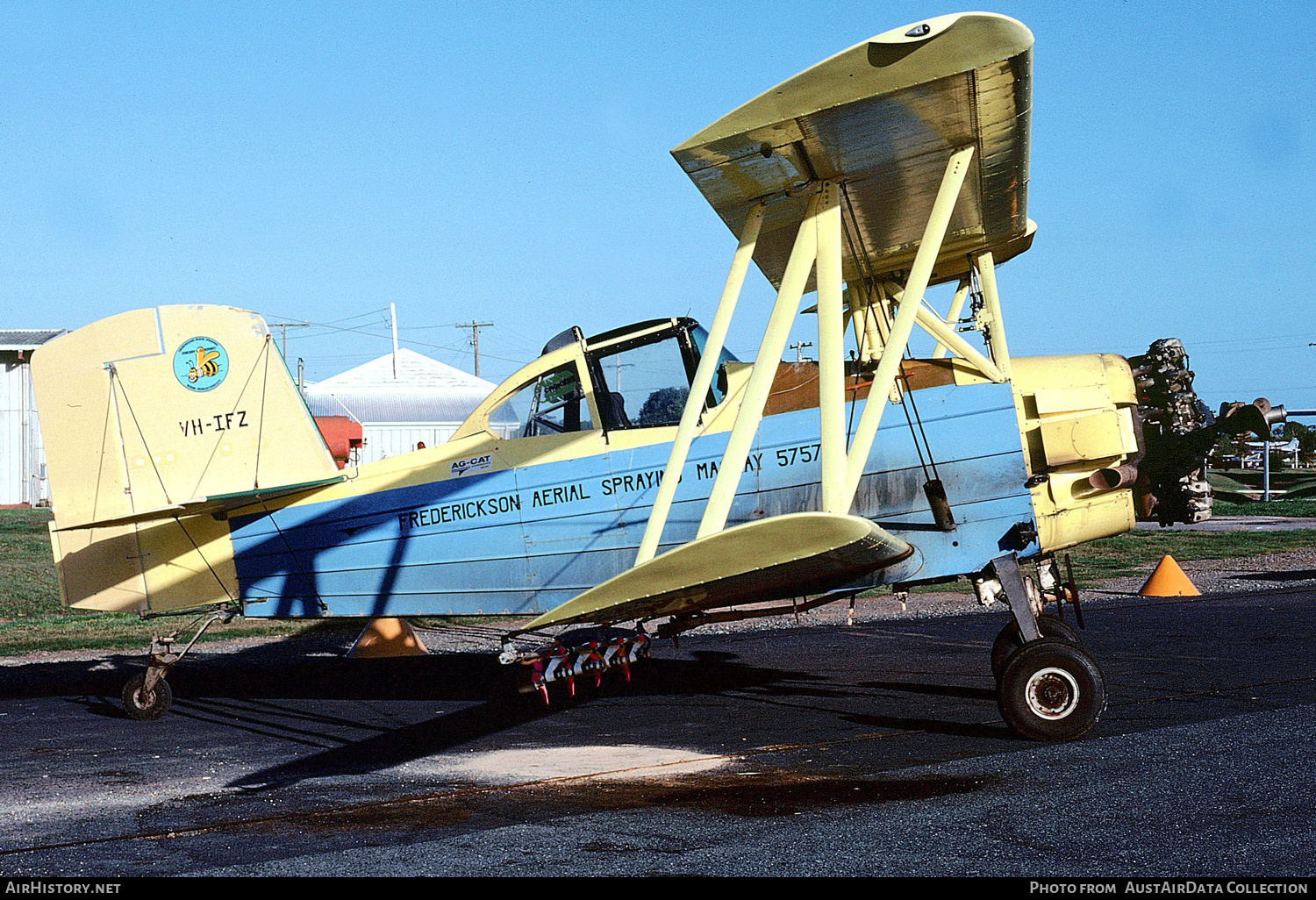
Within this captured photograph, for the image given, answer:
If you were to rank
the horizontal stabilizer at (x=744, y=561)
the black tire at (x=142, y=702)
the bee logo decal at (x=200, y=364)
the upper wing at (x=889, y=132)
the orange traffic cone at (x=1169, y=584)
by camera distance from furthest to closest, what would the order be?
the orange traffic cone at (x=1169, y=584), the black tire at (x=142, y=702), the bee logo decal at (x=200, y=364), the upper wing at (x=889, y=132), the horizontal stabilizer at (x=744, y=561)

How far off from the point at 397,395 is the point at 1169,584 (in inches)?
1677

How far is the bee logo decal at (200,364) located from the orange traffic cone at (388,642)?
189 inches

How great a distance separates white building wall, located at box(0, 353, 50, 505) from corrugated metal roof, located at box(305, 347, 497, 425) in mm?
11173

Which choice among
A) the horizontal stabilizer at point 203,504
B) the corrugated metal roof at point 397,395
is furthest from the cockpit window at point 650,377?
the corrugated metal roof at point 397,395

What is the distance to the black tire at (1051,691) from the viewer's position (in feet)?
23.1

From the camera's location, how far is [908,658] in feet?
37.3

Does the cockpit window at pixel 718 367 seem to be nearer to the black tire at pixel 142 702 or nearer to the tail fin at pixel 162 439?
the tail fin at pixel 162 439

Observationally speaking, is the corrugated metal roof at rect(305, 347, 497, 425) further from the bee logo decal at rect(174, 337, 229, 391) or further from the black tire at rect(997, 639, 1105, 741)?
the black tire at rect(997, 639, 1105, 741)

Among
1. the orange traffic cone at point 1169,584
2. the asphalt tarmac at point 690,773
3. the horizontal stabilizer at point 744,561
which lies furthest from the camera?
the orange traffic cone at point 1169,584

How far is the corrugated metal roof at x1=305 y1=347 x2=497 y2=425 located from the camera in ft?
171

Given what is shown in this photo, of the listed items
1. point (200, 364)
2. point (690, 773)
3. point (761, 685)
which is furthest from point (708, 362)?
point (200, 364)
